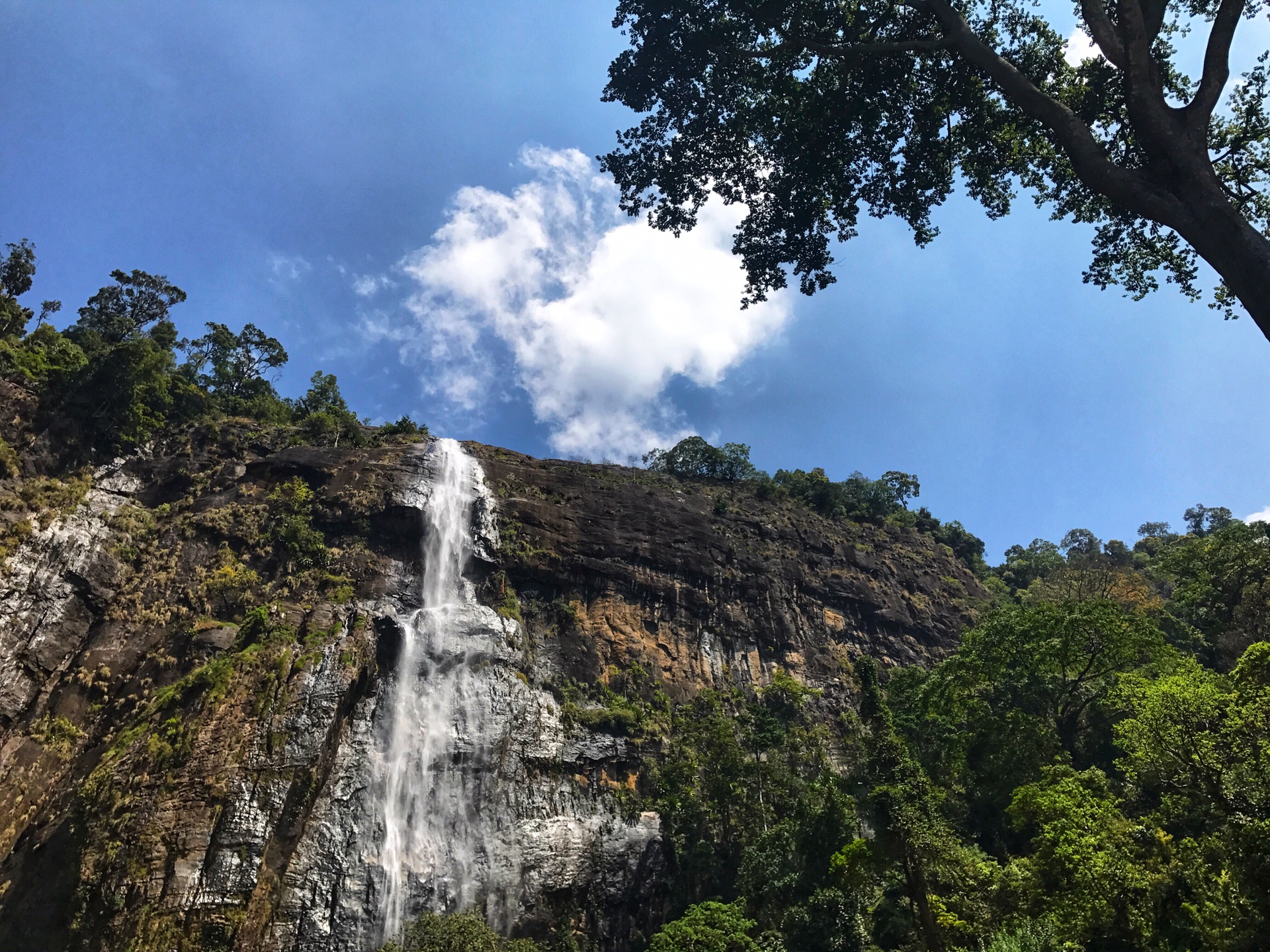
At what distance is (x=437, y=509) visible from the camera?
108ft

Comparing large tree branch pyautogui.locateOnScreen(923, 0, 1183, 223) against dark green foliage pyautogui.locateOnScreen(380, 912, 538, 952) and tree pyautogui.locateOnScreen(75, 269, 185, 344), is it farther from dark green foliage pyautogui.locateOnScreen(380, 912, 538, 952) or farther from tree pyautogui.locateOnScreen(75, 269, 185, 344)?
tree pyautogui.locateOnScreen(75, 269, 185, 344)

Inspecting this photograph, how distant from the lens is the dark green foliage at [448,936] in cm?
1719

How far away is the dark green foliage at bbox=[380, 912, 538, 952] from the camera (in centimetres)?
1719

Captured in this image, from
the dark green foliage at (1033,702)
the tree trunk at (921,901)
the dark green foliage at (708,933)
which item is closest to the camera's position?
the tree trunk at (921,901)

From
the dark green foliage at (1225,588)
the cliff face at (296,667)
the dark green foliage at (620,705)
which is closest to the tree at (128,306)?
the cliff face at (296,667)

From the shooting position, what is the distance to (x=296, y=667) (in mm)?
22719

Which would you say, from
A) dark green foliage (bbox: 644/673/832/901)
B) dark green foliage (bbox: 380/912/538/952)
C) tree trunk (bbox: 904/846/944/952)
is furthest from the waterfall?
tree trunk (bbox: 904/846/944/952)

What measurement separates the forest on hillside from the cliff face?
224cm

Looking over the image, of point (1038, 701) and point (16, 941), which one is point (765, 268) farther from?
point (16, 941)

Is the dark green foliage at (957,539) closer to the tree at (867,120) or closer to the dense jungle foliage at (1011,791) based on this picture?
the dense jungle foliage at (1011,791)

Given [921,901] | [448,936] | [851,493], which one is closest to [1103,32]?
[921,901]

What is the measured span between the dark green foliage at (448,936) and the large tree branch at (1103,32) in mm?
21148

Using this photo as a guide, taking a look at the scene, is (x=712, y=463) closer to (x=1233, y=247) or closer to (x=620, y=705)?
(x=620, y=705)

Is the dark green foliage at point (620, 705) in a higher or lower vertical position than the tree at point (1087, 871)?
higher
